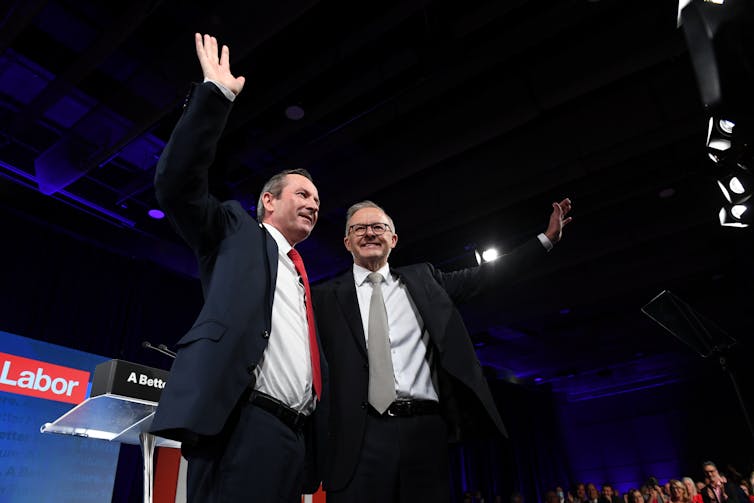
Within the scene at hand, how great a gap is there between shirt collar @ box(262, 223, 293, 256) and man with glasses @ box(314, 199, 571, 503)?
0.34m

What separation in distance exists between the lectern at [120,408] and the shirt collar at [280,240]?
3.23ft

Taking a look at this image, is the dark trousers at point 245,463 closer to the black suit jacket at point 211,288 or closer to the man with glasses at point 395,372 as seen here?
the black suit jacket at point 211,288

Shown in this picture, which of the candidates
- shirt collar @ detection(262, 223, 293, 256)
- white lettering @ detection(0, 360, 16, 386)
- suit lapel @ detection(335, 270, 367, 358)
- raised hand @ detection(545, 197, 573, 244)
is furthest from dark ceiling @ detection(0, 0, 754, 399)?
shirt collar @ detection(262, 223, 293, 256)

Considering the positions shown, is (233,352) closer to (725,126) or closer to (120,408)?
(120,408)

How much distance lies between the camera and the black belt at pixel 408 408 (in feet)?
5.35

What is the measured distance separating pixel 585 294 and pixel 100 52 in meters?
Result: 6.61

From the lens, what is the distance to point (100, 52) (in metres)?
4.04

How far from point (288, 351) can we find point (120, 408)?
1307 mm

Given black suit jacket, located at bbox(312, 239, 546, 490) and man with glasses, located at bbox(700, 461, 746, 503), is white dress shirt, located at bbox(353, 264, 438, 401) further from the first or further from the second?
man with glasses, located at bbox(700, 461, 746, 503)

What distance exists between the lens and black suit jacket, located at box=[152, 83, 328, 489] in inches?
44.1

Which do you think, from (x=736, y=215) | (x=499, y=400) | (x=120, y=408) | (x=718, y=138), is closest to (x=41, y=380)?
(x=120, y=408)

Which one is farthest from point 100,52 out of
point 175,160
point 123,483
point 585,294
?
point 585,294

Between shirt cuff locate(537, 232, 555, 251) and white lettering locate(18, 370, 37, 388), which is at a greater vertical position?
white lettering locate(18, 370, 37, 388)

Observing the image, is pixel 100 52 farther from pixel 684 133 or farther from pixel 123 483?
pixel 684 133
